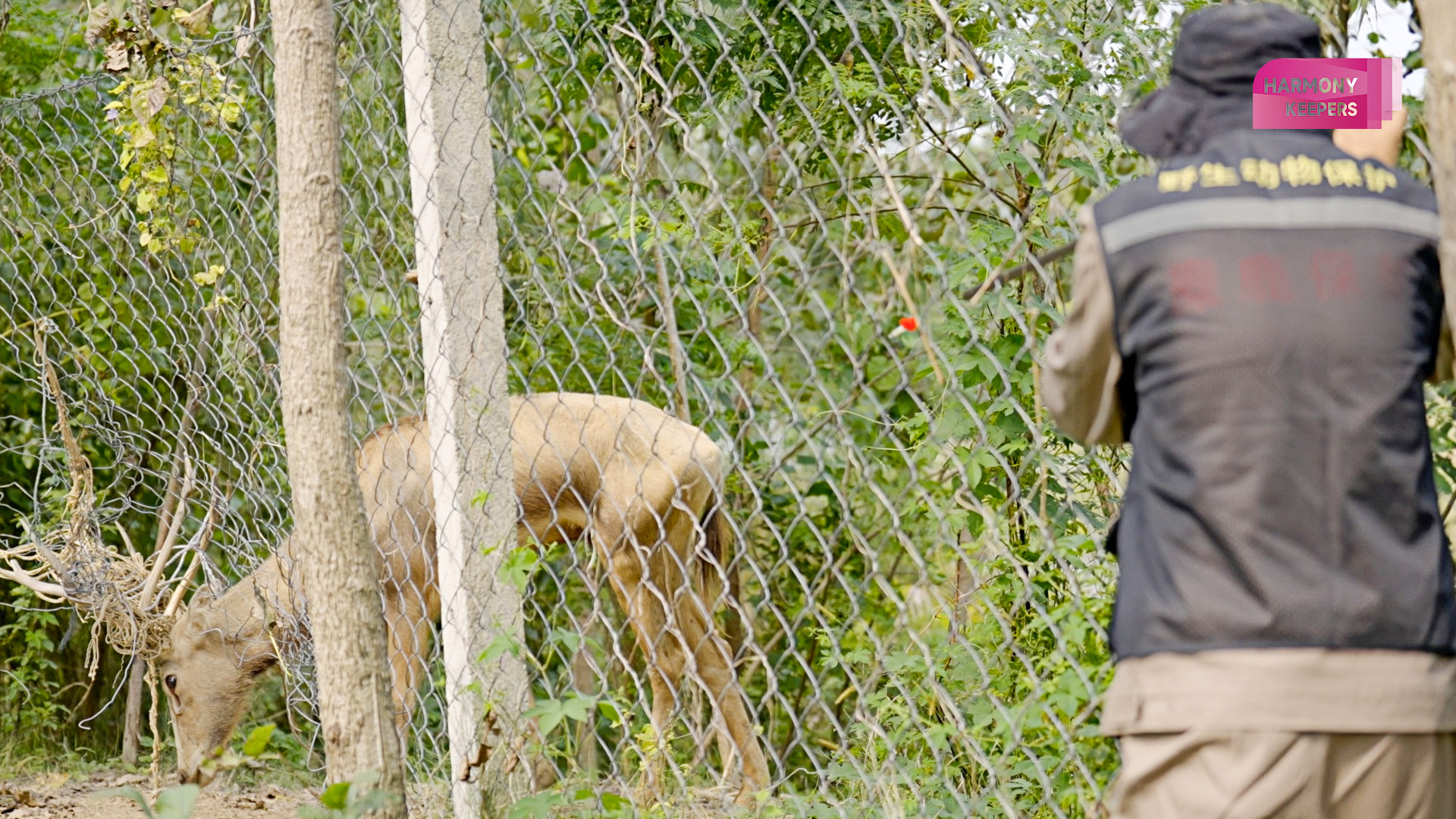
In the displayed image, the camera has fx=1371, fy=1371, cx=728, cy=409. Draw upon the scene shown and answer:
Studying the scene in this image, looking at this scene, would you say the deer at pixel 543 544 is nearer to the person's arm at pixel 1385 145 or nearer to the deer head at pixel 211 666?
the deer head at pixel 211 666

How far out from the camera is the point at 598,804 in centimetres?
328

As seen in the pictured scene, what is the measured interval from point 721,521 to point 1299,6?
3673 millimetres

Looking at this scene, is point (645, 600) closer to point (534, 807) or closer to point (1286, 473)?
point (534, 807)

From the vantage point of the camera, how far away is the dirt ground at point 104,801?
4797mm

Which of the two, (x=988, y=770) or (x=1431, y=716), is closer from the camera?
(x=1431, y=716)

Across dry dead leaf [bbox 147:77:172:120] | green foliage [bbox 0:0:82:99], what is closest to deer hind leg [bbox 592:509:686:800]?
dry dead leaf [bbox 147:77:172:120]

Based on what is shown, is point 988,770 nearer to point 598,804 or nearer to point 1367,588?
point 1367,588

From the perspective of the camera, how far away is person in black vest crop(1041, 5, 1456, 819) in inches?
65.8

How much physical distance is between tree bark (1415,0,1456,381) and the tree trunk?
212 centimetres

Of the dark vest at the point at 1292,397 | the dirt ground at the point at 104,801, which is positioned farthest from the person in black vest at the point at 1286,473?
the dirt ground at the point at 104,801

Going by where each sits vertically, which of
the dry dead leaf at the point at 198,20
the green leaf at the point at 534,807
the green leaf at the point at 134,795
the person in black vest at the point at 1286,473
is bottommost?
the green leaf at the point at 534,807

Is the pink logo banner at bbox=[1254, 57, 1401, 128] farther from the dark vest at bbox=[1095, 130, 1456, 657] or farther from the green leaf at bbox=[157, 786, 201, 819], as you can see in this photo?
the green leaf at bbox=[157, 786, 201, 819]

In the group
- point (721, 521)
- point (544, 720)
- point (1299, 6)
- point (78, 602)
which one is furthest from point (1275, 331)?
point (78, 602)

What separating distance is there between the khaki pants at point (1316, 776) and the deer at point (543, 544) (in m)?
2.60
